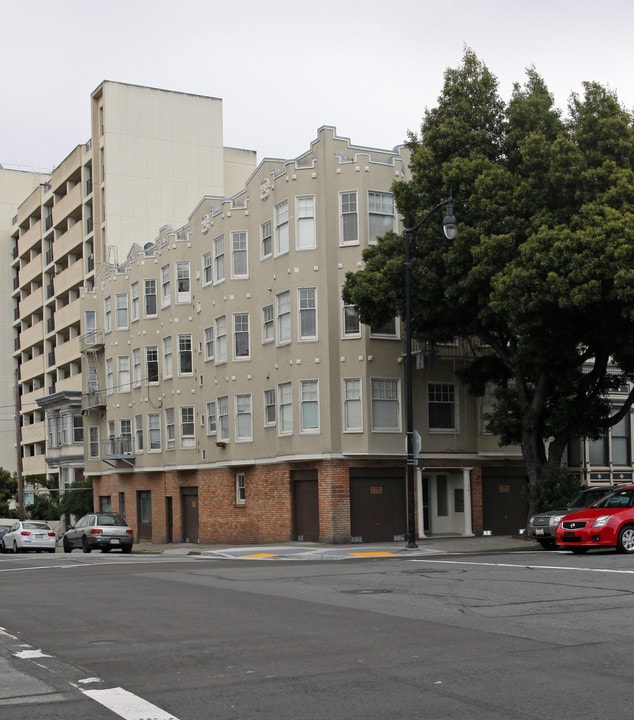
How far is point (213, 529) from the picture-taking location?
41500 millimetres

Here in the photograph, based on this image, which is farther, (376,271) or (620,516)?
(376,271)

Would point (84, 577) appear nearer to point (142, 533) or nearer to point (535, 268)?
point (535, 268)

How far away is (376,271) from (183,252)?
50.4 ft

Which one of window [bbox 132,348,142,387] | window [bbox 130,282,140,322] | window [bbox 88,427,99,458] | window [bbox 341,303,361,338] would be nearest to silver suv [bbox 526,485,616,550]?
window [bbox 341,303,361,338]

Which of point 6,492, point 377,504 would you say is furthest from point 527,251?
point 6,492

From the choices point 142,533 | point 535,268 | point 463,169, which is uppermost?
point 463,169

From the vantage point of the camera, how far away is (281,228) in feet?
122

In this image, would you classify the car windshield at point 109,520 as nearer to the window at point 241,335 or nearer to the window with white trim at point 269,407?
the window with white trim at point 269,407

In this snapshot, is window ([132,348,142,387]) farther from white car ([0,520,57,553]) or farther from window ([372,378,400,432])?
window ([372,378,400,432])

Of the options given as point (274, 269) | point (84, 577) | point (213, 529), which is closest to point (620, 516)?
point (84, 577)

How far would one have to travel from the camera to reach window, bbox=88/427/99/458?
5512 cm

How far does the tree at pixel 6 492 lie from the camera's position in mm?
73200

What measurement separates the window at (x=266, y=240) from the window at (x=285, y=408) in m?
5.04

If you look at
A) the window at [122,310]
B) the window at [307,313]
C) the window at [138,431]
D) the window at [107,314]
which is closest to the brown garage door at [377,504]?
the window at [307,313]
